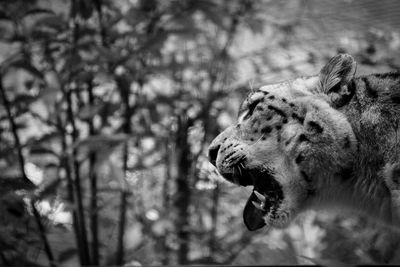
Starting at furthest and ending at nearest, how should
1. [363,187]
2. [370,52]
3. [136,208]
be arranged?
1. [136,208]
2. [370,52]
3. [363,187]

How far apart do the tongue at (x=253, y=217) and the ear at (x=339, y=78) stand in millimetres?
308

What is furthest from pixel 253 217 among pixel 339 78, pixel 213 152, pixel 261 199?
pixel 339 78

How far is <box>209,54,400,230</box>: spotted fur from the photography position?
1.15 metres

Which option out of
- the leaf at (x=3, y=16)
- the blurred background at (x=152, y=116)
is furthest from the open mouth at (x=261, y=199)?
the leaf at (x=3, y=16)

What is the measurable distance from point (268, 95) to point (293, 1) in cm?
121

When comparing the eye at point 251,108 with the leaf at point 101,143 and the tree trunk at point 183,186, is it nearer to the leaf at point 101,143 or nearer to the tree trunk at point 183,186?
the leaf at point 101,143

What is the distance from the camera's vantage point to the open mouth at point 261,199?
1.18 m

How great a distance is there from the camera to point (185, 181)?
7.41 ft

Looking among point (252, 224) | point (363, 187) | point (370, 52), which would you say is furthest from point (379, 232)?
point (370, 52)

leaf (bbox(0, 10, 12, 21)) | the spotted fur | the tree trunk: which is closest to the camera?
the spotted fur

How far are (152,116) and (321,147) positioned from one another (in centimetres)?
106

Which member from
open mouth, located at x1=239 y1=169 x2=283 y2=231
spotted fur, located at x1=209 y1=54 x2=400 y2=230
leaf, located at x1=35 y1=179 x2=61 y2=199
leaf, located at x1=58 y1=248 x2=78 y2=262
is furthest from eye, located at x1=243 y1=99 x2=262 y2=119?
leaf, located at x1=58 y1=248 x2=78 y2=262

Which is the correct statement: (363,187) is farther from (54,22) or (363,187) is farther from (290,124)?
(54,22)

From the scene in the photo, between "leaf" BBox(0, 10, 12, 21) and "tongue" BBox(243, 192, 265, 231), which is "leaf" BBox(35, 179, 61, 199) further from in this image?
"tongue" BBox(243, 192, 265, 231)
